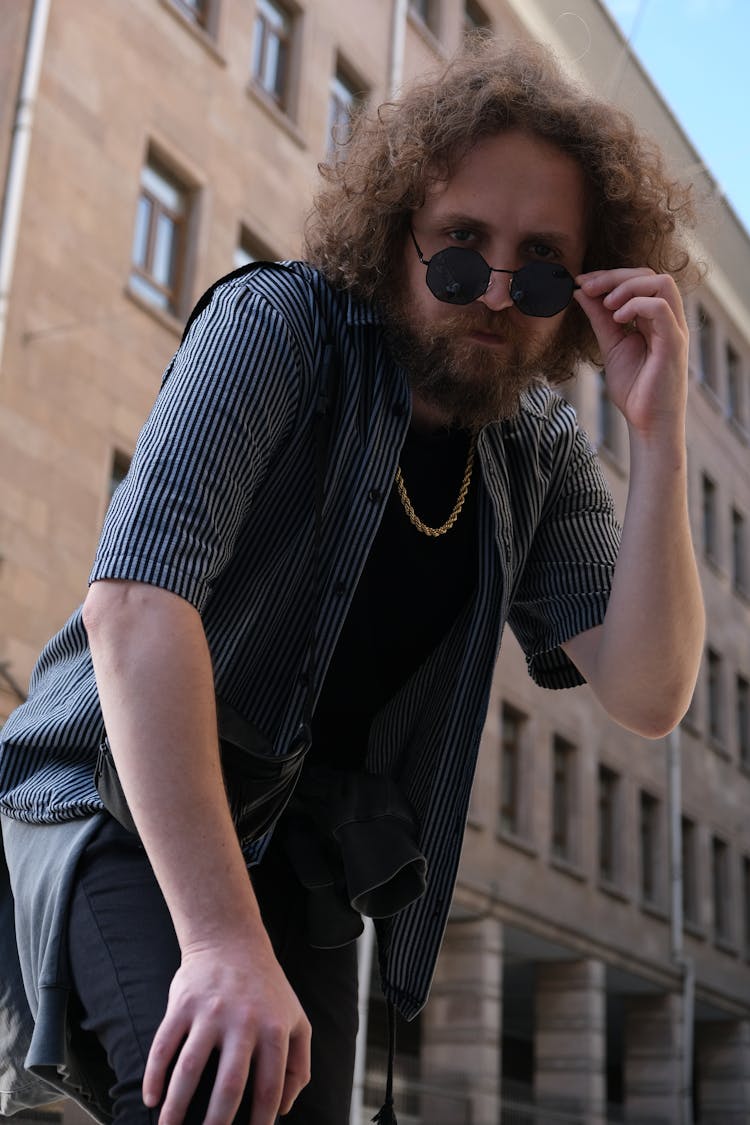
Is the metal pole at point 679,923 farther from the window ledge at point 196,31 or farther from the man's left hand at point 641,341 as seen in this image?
the man's left hand at point 641,341

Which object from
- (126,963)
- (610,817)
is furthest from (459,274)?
(610,817)

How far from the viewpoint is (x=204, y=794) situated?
59.6 inches

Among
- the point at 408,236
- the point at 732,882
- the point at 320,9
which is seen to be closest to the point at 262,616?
the point at 408,236

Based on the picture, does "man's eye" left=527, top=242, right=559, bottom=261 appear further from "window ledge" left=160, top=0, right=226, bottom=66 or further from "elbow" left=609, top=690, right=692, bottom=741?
"window ledge" left=160, top=0, right=226, bottom=66

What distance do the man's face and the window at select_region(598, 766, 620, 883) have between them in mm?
25420

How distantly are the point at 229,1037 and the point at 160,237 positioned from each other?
16208mm

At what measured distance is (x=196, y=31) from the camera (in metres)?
17.7

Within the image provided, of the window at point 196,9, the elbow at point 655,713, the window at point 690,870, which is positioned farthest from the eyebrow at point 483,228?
the window at point 690,870

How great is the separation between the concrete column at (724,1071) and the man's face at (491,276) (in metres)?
31.4

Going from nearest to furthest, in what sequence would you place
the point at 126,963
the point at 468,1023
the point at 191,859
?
the point at 191,859
the point at 126,963
the point at 468,1023

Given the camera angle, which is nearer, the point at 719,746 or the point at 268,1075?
the point at 268,1075

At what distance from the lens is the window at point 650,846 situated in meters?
28.5

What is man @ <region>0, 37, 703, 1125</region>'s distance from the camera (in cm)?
155

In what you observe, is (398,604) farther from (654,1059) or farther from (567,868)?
(654,1059)
